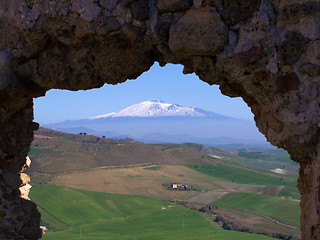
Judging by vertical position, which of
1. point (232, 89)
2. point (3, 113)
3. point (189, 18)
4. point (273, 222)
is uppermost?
point (189, 18)

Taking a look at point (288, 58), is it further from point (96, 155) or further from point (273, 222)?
point (96, 155)

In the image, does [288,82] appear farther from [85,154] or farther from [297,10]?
[85,154]

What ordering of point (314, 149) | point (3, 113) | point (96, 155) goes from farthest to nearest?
point (96, 155) < point (3, 113) < point (314, 149)

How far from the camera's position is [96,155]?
141ft

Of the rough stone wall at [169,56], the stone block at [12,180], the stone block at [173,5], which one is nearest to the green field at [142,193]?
the stone block at [12,180]

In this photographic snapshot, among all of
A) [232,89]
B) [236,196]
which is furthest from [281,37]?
[236,196]

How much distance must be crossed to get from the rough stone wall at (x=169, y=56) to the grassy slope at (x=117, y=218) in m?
15.8

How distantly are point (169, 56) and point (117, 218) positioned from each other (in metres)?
22.6

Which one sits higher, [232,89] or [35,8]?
[35,8]

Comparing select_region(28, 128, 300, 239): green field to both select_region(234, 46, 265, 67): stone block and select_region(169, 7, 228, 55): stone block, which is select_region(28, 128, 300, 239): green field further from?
select_region(234, 46, 265, 67): stone block

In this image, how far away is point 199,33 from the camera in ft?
11.5

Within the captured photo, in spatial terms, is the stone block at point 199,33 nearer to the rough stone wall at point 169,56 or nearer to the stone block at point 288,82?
the rough stone wall at point 169,56

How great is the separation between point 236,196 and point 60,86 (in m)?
30.3

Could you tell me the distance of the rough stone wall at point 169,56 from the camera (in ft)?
10.5
